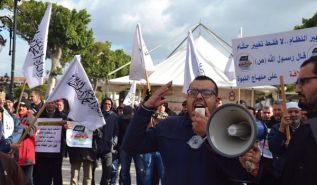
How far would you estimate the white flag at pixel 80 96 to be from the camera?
7.42 meters

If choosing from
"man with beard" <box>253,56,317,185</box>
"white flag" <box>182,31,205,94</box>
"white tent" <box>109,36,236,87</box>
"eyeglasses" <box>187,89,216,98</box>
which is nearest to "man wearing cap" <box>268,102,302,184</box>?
"eyeglasses" <box>187,89,216,98</box>

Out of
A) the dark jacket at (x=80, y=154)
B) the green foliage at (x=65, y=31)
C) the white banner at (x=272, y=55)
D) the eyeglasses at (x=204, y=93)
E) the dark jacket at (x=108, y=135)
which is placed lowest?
the dark jacket at (x=80, y=154)

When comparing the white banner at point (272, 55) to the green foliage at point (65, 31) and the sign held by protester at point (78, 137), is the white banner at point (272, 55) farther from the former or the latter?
the green foliage at point (65, 31)

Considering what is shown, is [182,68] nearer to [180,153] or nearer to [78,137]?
[78,137]

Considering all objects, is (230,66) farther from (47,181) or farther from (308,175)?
(308,175)

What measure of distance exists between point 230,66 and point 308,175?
13092mm


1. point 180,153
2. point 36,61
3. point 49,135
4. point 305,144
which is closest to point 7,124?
point 49,135

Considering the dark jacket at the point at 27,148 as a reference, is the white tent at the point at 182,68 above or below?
above

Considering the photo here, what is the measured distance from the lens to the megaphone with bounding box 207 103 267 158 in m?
2.76

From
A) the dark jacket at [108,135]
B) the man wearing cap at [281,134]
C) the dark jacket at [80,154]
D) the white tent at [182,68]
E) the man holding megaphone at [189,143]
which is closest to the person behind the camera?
the man holding megaphone at [189,143]

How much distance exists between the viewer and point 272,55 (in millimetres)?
5605

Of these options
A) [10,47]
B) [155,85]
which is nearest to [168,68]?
[155,85]

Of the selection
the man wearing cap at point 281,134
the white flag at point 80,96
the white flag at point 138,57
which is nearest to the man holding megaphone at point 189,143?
the man wearing cap at point 281,134

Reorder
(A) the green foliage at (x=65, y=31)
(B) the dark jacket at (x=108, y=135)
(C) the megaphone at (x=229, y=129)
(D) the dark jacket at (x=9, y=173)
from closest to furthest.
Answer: (C) the megaphone at (x=229, y=129) < (D) the dark jacket at (x=9, y=173) < (B) the dark jacket at (x=108, y=135) < (A) the green foliage at (x=65, y=31)
